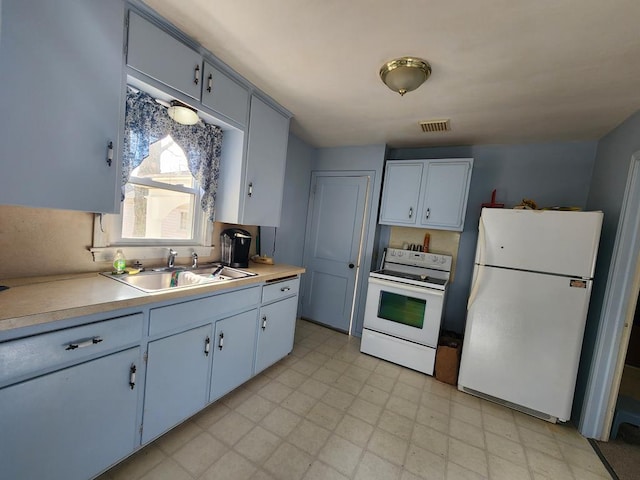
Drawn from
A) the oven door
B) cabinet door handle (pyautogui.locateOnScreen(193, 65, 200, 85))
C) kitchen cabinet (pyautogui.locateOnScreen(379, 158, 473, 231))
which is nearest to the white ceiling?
cabinet door handle (pyautogui.locateOnScreen(193, 65, 200, 85))

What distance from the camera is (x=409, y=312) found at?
2.59m

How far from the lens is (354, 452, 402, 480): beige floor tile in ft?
4.68

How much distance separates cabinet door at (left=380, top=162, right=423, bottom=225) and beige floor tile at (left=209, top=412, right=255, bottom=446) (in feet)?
7.47

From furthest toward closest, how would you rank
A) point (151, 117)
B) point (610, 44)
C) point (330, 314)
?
point (330, 314) < point (151, 117) < point (610, 44)

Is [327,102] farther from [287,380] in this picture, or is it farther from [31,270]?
[287,380]

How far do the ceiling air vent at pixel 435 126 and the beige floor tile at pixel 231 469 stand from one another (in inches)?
112

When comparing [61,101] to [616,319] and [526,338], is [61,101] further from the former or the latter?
[616,319]

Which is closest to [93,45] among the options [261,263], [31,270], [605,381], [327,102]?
[31,270]

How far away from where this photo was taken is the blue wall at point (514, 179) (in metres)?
2.46

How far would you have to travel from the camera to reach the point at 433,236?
298cm

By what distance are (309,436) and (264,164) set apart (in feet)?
6.77

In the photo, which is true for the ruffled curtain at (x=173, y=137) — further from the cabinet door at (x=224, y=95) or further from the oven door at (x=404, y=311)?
the oven door at (x=404, y=311)

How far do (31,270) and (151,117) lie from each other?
1054 millimetres

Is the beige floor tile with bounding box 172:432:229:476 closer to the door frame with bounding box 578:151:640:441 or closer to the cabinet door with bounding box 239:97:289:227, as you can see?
the cabinet door with bounding box 239:97:289:227
